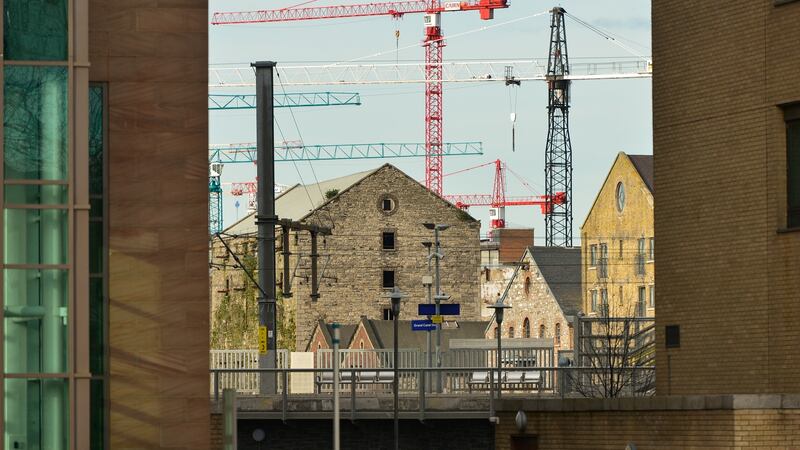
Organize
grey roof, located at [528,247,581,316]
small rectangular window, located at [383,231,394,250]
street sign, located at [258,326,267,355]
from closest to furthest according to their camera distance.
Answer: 1. street sign, located at [258,326,267,355]
2. grey roof, located at [528,247,581,316]
3. small rectangular window, located at [383,231,394,250]

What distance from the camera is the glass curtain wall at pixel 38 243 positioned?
19828mm

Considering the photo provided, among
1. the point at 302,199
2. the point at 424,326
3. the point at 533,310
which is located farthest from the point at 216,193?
the point at 424,326

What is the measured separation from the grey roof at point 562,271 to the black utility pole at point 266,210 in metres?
62.4

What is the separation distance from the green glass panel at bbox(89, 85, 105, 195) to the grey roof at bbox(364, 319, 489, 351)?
83094 millimetres

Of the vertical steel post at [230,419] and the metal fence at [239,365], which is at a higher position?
the vertical steel post at [230,419]

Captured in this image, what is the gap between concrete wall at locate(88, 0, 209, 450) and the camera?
71.4ft

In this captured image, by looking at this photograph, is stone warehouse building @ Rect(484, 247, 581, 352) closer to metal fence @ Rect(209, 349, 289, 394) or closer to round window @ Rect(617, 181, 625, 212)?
round window @ Rect(617, 181, 625, 212)

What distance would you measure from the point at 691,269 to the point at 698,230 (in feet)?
1.77

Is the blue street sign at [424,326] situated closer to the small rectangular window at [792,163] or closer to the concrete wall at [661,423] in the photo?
the concrete wall at [661,423]

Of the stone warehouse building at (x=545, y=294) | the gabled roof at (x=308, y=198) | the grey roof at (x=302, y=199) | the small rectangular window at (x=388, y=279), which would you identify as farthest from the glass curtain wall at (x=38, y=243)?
the small rectangular window at (x=388, y=279)

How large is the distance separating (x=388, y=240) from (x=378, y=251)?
0.92 meters

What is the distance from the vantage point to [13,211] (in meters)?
20.0

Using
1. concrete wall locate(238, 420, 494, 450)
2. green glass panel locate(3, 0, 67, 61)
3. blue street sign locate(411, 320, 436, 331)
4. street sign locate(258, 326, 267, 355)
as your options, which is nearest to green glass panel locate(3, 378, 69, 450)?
green glass panel locate(3, 0, 67, 61)

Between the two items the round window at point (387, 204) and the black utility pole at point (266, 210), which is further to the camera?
the round window at point (387, 204)
